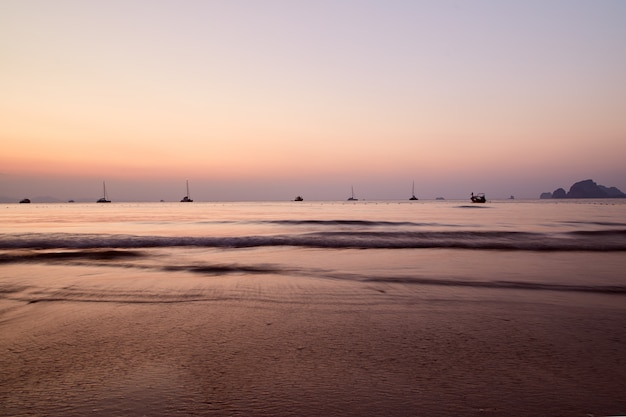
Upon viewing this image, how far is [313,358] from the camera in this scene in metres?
4.09

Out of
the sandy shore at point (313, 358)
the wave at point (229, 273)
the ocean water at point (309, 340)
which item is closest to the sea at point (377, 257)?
the wave at point (229, 273)

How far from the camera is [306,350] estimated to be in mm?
4316

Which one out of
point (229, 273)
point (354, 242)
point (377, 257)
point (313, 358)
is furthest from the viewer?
point (354, 242)

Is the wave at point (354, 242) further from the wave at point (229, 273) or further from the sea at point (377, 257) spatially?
the wave at point (229, 273)

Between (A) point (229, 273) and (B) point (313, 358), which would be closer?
(B) point (313, 358)

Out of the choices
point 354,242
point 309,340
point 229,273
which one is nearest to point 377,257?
point 354,242

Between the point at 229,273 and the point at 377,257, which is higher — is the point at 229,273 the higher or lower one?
the higher one

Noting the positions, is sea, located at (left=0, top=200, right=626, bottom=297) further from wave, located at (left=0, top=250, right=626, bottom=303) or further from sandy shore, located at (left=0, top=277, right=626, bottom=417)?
sandy shore, located at (left=0, top=277, right=626, bottom=417)

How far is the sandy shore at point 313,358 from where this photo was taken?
3.12 m

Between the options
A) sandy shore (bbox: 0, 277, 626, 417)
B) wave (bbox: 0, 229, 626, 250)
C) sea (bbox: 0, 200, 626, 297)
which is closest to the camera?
sandy shore (bbox: 0, 277, 626, 417)

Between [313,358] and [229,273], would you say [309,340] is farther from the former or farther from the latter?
[229,273]

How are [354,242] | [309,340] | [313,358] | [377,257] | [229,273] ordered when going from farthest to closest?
[354,242], [377,257], [229,273], [309,340], [313,358]

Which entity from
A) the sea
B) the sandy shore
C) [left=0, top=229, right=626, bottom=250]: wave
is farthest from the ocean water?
[left=0, top=229, right=626, bottom=250]: wave

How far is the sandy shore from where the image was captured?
3.12 metres
